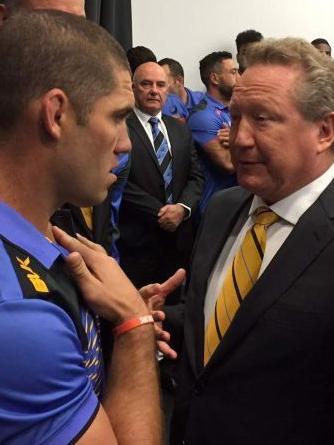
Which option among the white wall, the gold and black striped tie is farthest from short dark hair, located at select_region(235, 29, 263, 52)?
the gold and black striped tie

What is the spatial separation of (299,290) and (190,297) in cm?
34

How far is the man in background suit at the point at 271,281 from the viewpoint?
1.02 m

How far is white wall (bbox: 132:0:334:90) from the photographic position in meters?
3.82

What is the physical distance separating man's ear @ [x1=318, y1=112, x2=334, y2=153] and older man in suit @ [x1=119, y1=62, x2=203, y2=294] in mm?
1348

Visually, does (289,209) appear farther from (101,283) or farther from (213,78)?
(213,78)

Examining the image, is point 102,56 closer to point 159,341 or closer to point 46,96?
point 46,96

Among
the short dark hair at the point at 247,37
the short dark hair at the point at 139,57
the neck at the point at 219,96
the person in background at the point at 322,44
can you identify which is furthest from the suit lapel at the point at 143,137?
the person in background at the point at 322,44

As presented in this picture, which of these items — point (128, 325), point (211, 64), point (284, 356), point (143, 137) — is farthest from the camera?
point (211, 64)

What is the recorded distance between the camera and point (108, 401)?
0.82 m

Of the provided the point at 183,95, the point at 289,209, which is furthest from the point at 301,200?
the point at 183,95

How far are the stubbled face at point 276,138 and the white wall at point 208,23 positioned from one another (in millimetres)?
2815

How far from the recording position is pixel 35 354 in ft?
2.06

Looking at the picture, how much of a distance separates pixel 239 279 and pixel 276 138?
333 millimetres

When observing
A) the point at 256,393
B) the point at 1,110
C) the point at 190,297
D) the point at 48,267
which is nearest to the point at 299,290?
the point at 256,393
